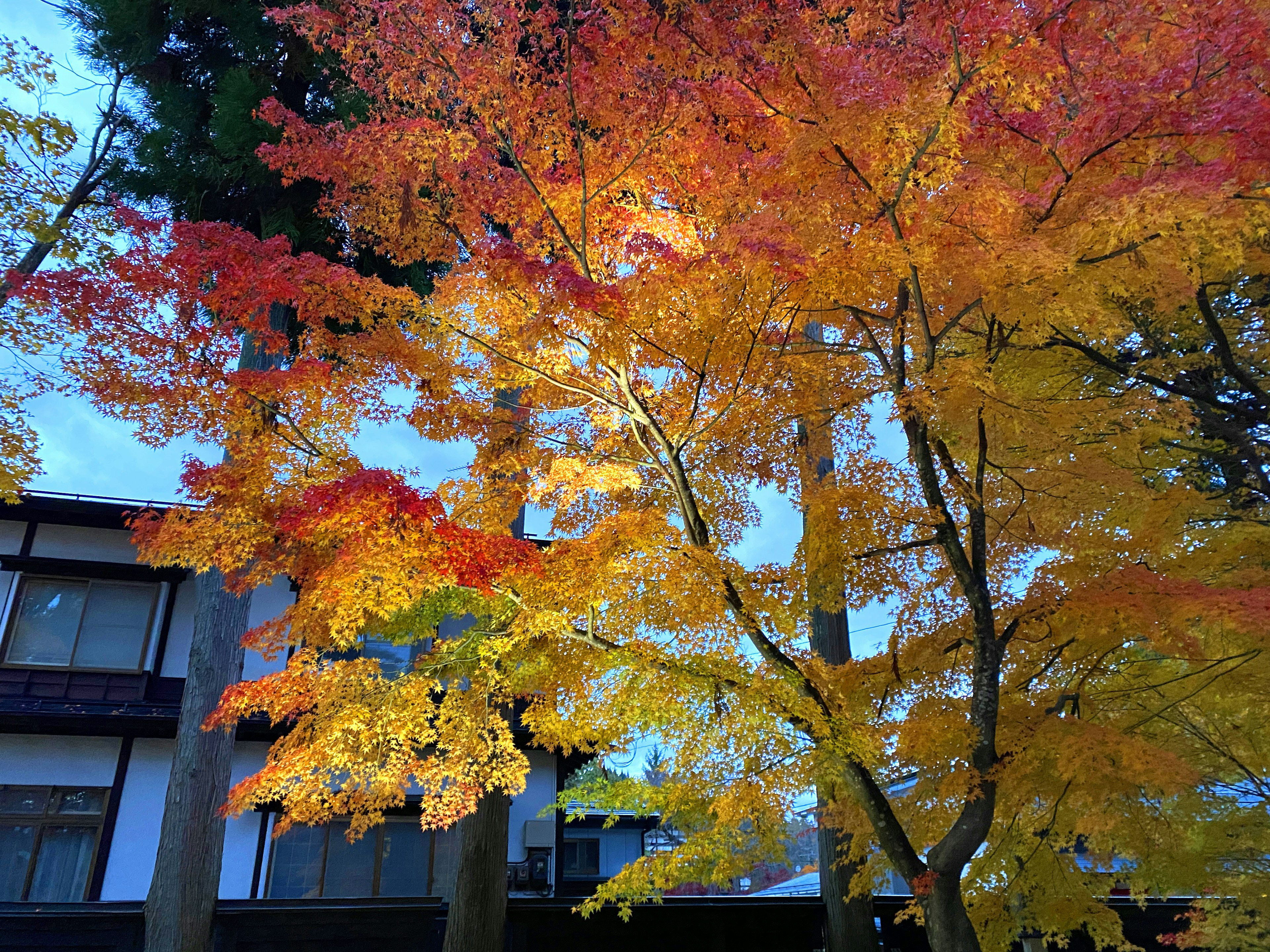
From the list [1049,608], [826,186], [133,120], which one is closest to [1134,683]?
[1049,608]

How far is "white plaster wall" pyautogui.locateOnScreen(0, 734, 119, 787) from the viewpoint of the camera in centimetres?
1359

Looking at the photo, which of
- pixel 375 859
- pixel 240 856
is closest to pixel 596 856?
pixel 375 859

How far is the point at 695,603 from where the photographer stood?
764cm

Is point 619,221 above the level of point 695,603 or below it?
above

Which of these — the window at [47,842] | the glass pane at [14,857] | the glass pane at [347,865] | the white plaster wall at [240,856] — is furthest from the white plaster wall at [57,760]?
the glass pane at [347,865]

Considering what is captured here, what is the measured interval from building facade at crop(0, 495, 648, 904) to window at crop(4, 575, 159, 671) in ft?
0.08

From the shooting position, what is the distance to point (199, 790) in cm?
1185

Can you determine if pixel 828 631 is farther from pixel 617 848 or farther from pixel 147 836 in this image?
pixel 147 836

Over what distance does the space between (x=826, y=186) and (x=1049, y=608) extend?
180 inches

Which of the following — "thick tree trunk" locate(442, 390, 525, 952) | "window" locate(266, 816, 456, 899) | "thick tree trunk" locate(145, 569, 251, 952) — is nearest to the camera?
"thick tree trunk" locate(145, 569, 251, 952)

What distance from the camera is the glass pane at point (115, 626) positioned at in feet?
48.9

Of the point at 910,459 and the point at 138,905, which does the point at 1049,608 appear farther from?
the point at 138,905

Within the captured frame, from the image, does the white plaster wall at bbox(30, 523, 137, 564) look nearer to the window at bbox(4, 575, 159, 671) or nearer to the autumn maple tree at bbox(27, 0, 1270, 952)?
the window at bbox(4, 575, 159, 671)

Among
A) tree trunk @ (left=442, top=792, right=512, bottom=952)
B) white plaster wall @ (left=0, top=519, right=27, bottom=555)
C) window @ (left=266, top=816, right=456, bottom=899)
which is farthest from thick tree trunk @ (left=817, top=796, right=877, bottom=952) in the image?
white plaster wall @ (left=0, top=519, right=27, bottom=555)
